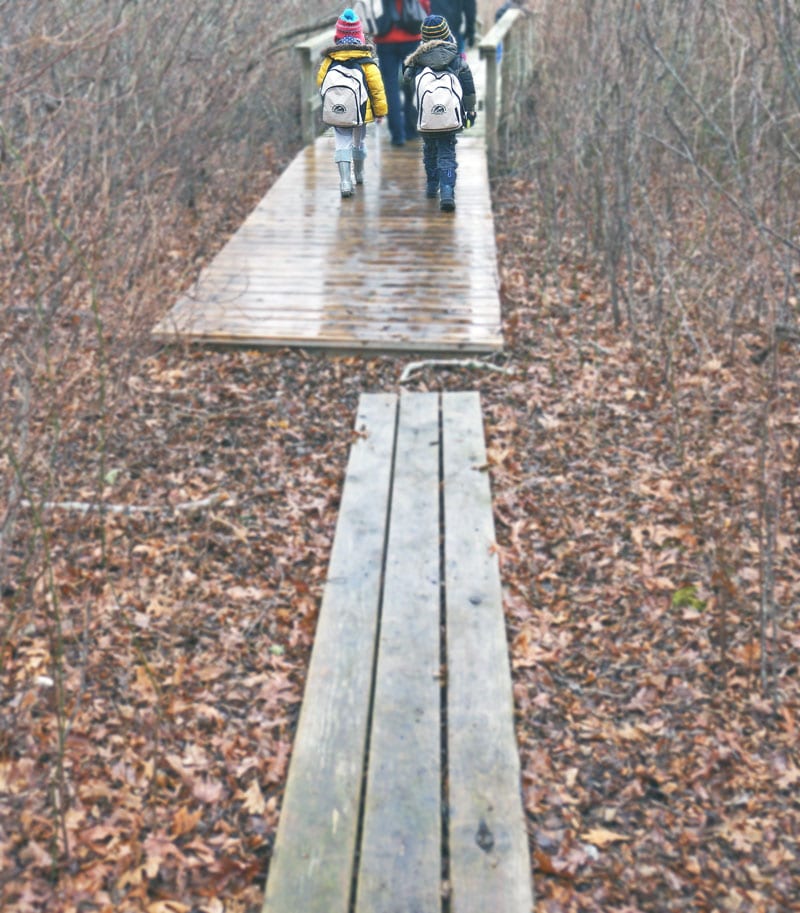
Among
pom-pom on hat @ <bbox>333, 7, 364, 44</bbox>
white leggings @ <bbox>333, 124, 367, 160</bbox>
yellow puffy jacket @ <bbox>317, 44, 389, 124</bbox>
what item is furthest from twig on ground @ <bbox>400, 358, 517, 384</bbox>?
pom-pom on hat @ <bbox>333, 7, 364, 44</bbox>

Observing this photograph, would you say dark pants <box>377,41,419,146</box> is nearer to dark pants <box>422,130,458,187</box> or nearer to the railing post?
the railing post

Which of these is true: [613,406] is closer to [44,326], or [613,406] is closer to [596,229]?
[596,229]

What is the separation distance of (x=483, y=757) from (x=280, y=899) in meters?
0.95

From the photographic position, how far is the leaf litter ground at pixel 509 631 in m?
3.53

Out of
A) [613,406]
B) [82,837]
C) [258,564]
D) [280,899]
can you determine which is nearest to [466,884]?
[280,899]

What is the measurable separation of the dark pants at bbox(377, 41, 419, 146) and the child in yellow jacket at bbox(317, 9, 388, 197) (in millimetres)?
2592

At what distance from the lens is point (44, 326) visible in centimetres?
420

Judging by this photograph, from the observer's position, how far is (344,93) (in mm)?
4520

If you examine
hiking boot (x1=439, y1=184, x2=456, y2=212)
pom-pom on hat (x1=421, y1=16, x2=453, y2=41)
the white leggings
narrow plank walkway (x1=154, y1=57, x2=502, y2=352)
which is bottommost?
narrow plank walkway (x1=154, y1=57, x2=502, y2=352)

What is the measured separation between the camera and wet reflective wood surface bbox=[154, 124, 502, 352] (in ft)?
24.2

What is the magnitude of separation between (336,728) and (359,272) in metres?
5.37

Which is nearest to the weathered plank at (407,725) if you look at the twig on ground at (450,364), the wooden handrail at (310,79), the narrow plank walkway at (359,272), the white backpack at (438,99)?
the twig on ground at (450,364)

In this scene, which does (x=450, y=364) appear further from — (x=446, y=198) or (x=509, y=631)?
(x=509, y=631)

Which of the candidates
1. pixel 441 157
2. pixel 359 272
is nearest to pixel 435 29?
pixel 441 157
